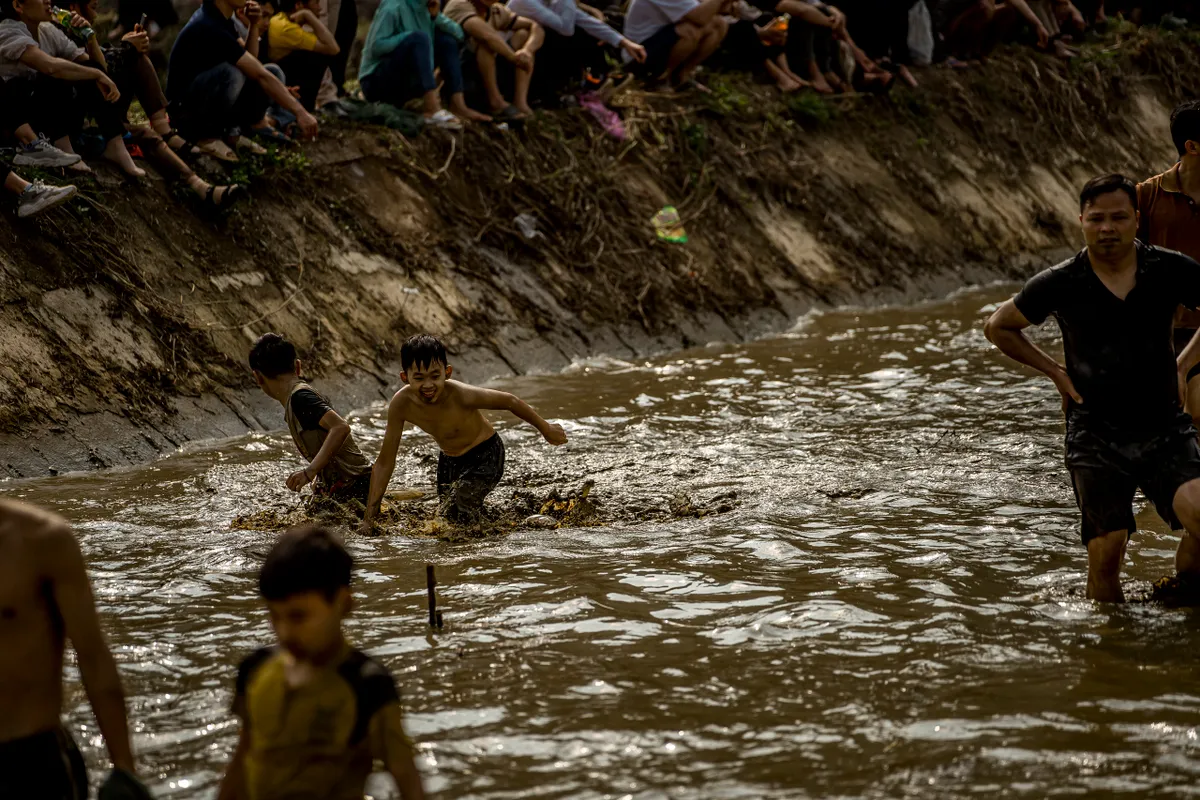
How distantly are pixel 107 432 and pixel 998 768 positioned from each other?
666 centimetres

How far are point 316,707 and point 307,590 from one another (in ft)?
0.95

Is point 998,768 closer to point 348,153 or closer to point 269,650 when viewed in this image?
point 269,650

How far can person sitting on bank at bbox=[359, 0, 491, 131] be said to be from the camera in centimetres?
1281

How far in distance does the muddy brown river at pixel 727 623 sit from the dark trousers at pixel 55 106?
2.65m

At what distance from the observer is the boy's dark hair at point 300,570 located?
352 centimetres

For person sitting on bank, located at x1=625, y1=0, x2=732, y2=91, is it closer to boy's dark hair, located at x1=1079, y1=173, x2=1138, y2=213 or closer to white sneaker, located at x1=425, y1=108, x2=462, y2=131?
white sneaker, located at x1=425, y1=108, x2=462, y2=131

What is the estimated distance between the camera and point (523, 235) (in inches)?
525

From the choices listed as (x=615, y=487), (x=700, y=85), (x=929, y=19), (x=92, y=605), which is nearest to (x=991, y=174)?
(x=929, y=19)

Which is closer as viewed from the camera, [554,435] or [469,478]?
[554,435]

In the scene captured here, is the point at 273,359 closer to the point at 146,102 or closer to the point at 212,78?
the point at 146,102

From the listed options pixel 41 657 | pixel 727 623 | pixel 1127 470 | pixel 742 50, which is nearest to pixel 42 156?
pixel 727 623

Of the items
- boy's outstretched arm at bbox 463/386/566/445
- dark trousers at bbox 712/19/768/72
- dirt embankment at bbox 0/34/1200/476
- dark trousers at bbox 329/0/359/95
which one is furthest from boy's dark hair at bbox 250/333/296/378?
dark trousers at bbox 712/19/768/72

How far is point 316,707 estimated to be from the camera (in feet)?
11.8

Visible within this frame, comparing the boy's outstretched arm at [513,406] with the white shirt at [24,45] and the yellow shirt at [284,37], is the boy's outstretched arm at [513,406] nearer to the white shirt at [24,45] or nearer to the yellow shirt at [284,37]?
the white shirt at [24,45]
